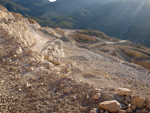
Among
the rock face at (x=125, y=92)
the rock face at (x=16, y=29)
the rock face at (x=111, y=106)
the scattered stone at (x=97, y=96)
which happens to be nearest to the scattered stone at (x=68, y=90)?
the scattered stone at (x=97, y=96)

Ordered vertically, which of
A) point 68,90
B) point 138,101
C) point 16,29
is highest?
point 16,29

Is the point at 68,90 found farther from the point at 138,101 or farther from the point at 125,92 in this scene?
the point at 138,101

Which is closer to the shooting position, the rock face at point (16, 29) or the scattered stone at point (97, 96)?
the scattered stone at point (97, 96)

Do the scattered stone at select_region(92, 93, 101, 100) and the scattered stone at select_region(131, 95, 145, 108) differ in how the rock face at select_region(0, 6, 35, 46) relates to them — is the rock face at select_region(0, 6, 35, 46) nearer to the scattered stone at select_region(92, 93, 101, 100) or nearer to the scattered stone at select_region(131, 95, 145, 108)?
the scattered stone at select_region(92, 93, 101, 100)

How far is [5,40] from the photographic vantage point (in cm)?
588

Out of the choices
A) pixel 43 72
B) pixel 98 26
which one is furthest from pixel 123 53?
pixel 98 26

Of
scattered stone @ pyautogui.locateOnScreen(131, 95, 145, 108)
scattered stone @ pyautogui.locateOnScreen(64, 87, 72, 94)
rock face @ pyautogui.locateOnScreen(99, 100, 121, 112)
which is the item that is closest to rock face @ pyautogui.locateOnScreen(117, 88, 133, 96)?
scattered stone @ pyautogui.locateOnScreen(131, 95, 145, 108)

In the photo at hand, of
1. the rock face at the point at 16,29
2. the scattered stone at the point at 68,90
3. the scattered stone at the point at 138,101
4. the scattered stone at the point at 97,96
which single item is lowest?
the scattered stone at the point at 68,90

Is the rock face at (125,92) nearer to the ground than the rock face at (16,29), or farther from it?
nearer to the ground

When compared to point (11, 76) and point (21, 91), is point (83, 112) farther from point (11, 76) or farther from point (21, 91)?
point (11, 76)

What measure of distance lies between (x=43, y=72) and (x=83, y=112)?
2.42m

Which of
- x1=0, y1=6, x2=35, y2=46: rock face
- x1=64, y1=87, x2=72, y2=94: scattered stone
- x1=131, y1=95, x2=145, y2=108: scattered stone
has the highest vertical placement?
x1=0, y1=6, x2=35, y2=46: rock face

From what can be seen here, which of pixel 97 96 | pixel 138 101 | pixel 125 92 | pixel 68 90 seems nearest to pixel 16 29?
pixel 68 90

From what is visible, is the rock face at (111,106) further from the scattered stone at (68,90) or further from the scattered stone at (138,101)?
the scattered stone at (68,90)
